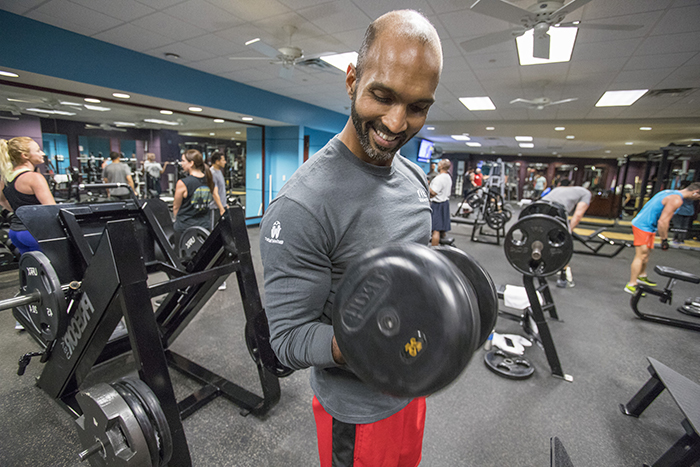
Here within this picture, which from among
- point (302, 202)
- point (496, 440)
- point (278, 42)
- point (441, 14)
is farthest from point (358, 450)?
point (278, 42)

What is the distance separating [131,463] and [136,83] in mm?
4524

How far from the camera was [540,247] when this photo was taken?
2.25 meters

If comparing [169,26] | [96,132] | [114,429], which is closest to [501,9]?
[169,26]

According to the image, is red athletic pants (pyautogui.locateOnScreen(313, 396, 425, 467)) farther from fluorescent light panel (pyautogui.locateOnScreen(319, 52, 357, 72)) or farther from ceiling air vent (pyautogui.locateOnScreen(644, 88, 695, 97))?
ceiling air vent (pyautogui.locateOnScreen(644, 88, 695, 97))

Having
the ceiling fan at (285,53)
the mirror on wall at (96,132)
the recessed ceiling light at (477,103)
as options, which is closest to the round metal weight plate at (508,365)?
the ceiling fan at (285,53)

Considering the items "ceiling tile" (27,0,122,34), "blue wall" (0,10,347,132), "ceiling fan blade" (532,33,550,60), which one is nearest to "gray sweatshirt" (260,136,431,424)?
"ceiling fan blade" (532,33,550,60)

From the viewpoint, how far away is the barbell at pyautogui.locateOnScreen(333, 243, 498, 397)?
1.53 ft

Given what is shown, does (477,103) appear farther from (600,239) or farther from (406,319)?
(406,319)

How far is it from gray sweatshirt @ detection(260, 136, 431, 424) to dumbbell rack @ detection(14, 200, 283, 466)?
859mm

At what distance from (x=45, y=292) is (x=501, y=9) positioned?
3.26 meters

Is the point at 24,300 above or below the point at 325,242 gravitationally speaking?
below

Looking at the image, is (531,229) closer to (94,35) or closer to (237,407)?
(237,407)

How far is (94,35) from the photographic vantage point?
3576 millimetres

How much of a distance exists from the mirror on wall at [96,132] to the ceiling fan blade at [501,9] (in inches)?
136
